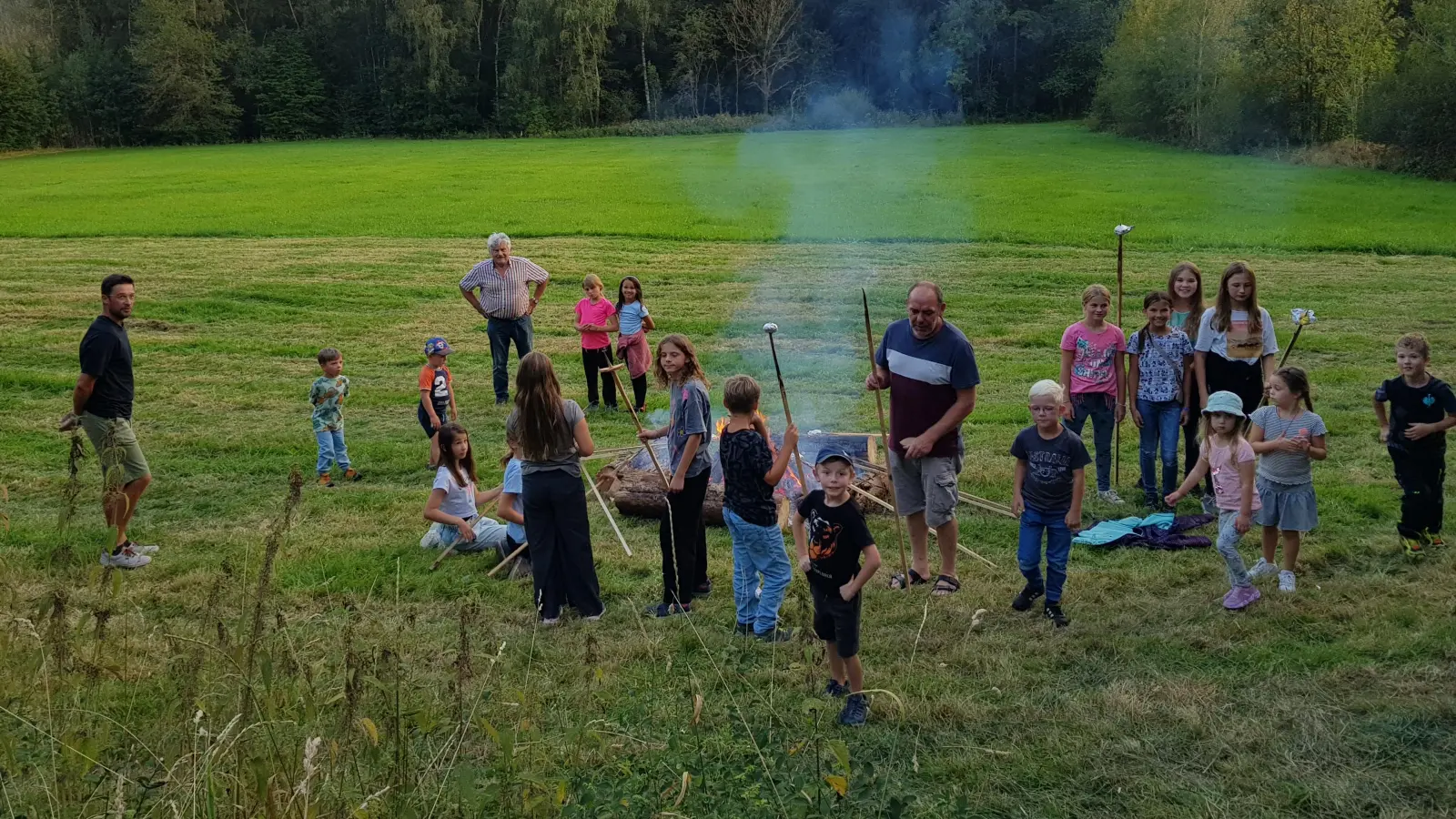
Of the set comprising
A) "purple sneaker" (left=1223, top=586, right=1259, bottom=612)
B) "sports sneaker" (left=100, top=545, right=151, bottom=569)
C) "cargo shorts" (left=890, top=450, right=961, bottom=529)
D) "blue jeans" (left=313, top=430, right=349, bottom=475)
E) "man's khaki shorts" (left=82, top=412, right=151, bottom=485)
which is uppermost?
"man's khaki shorts" (left=82, top=412, right=151, bottom=485)

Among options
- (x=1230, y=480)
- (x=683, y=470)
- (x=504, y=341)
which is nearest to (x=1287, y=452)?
(x=1230, y=480)

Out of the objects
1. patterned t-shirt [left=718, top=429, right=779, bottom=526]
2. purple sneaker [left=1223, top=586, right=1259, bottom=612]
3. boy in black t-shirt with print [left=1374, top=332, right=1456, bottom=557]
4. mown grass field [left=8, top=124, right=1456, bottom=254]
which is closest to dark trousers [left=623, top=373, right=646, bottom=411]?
patterned t-shirt [left=718, top=429, right=779, bottom=526]

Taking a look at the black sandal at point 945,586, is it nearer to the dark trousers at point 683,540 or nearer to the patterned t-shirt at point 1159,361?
the dark trousers at point 683,540

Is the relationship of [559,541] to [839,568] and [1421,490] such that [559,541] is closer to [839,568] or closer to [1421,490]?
[839,568]

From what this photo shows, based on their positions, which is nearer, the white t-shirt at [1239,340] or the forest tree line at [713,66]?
the white t-shirt at [1239,340]

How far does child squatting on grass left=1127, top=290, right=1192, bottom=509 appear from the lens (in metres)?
8.94

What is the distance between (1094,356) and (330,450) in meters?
6.53

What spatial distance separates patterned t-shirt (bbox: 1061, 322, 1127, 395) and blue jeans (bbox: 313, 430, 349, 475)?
246 inches

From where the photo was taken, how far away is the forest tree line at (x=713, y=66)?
21.2 metres

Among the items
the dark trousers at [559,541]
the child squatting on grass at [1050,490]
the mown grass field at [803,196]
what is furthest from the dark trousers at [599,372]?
the mown grass field at [803,196]

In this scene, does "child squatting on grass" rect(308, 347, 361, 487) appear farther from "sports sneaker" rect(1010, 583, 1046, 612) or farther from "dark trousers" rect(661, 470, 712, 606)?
"sports sneaker" rect(1010, 583, 1046, 612)

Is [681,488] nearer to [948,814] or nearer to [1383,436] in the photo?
[948,814]

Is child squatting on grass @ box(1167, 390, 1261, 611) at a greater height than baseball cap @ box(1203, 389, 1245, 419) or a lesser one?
lesser

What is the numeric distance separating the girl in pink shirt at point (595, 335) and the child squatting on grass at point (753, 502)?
5.87 m
